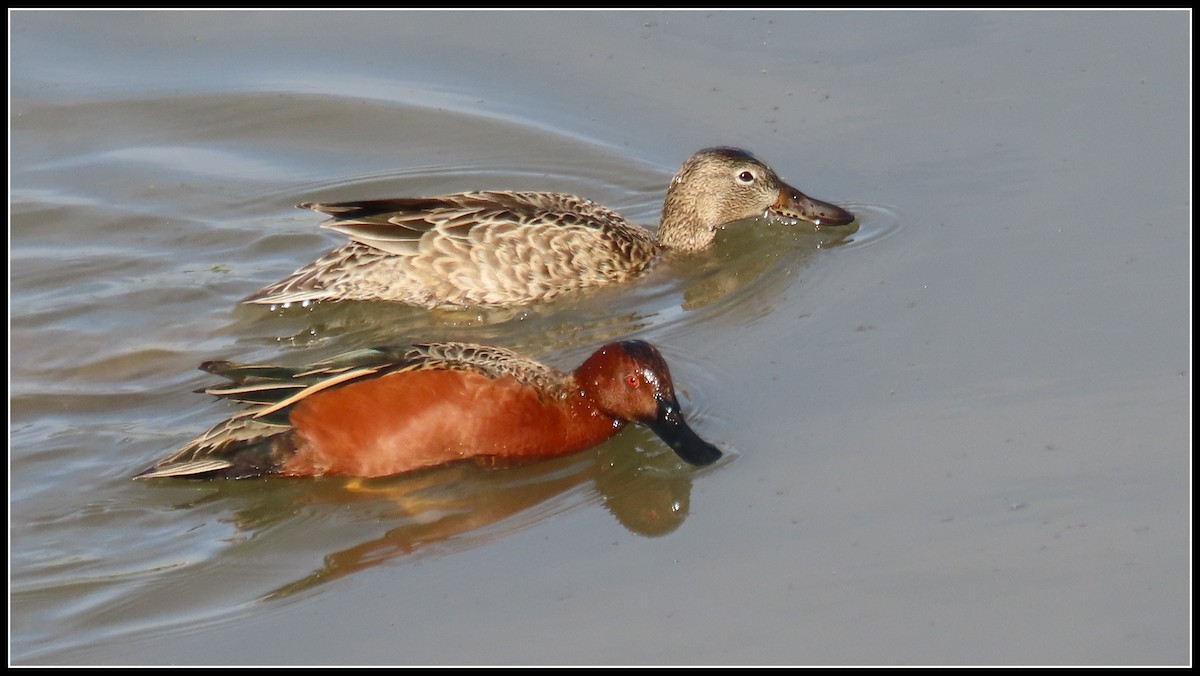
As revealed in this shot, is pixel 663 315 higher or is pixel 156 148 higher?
pixel 156 148

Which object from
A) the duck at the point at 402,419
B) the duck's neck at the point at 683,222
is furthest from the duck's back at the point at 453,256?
the duck at the point at 402,419

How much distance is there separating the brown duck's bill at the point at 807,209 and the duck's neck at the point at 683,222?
46 cm

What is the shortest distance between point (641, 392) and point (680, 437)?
0.94 feet

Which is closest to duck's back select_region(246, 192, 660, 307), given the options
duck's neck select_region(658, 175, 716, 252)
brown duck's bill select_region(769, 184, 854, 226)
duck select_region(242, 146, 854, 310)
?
duck select_region(242, 146, 854, 310)

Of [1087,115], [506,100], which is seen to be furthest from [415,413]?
[1087,115]

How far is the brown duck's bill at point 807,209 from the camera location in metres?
9.55

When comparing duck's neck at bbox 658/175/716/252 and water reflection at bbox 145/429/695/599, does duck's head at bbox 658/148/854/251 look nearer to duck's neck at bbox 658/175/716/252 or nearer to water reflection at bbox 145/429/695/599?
duck's neck at bbox 658/175/716/252

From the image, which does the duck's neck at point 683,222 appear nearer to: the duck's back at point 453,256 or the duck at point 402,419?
the duck's back at point 453,256

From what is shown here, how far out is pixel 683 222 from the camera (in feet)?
32.4

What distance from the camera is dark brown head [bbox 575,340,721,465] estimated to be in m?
6.94

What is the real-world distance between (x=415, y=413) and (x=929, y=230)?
3795 millimetres

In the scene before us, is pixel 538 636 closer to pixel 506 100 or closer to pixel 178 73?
pixel 506 100

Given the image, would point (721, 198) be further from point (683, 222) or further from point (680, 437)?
point (680, 437)

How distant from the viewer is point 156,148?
10.7m
